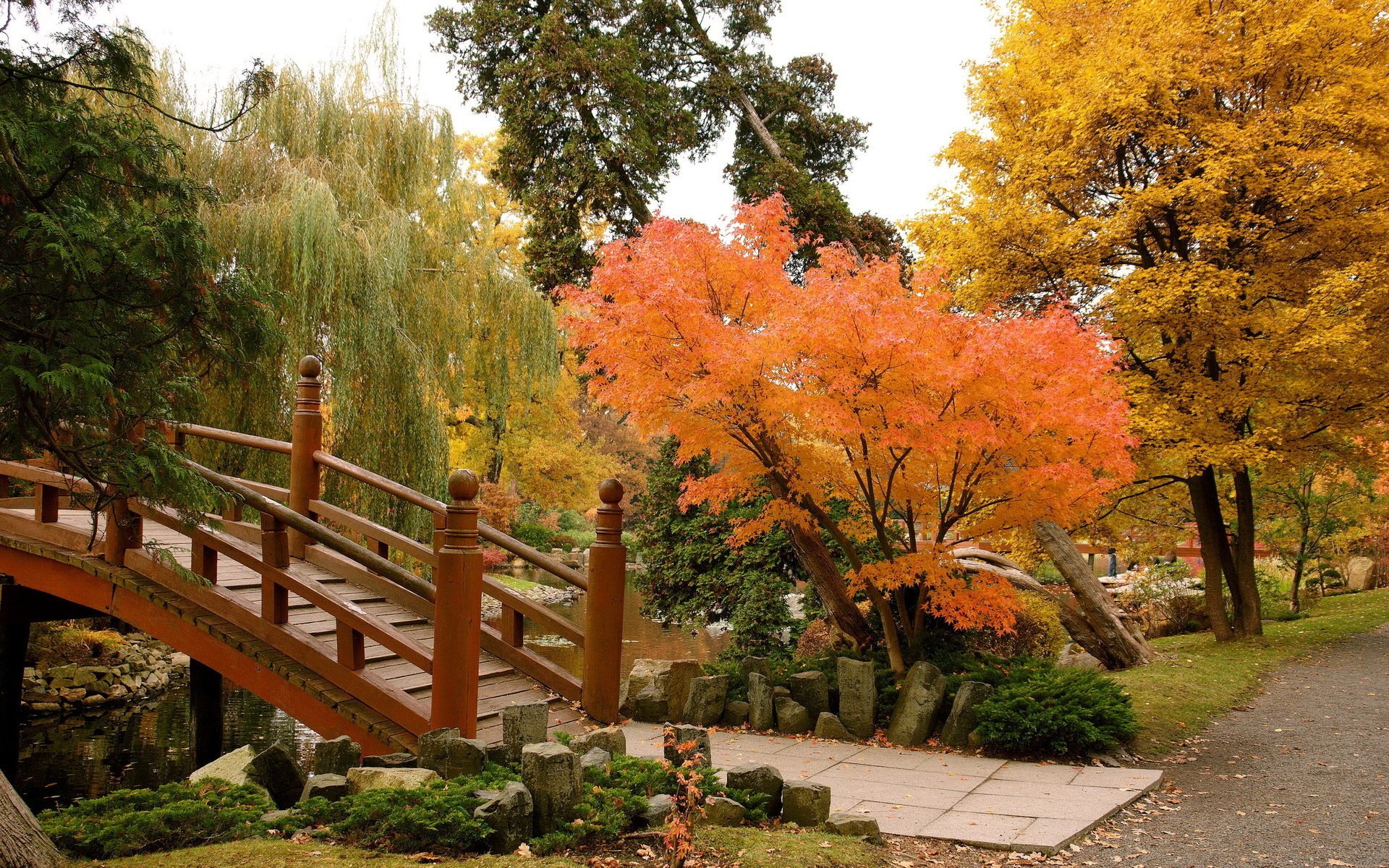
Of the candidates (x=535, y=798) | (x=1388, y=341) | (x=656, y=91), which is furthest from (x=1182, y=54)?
(x=535, y=798)

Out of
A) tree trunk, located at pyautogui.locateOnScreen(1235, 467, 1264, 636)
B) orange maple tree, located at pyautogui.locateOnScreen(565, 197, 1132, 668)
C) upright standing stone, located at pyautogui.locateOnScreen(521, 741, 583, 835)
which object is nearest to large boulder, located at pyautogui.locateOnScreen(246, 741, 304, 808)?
upright standing stone, located at pyautogui.locateOnScreen(521, 741, 583, 835)

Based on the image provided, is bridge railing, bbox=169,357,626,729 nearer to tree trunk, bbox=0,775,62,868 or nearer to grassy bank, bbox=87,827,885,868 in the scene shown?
grassy bank, bbox=87,827,885,868

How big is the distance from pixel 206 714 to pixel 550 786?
5500 mm

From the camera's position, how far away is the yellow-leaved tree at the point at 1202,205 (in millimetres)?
10555

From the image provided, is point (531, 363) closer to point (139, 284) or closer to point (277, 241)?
point (277, 241)

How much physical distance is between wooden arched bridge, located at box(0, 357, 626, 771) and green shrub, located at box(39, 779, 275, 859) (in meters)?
1.13

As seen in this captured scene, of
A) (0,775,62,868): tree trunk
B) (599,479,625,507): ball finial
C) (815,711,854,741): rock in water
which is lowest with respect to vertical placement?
(815,711,854,741): rock in water

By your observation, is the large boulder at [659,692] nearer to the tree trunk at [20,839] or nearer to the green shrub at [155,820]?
the green shrub at [155,820]

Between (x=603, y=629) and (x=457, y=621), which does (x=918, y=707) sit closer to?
(x=603, y=629)

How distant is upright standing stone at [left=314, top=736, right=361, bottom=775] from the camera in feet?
15.7

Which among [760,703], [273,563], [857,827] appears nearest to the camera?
[857,827]

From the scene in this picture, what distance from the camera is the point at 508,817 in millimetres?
4031

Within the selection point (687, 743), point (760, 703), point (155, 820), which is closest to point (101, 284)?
point (155, 820)

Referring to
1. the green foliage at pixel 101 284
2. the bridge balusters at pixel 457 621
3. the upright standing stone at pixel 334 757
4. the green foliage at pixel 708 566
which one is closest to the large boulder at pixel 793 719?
the green foliage at pixel 708 566
